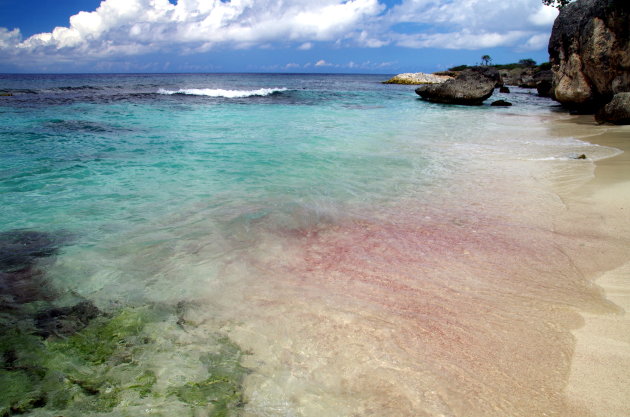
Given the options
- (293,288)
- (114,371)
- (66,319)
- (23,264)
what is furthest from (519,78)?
(114,371)

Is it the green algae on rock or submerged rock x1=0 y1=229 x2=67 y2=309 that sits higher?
submerged rock x1=0 y1=229 x2=67 y2=309

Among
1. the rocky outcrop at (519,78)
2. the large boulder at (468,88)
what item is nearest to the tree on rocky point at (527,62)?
the rocky outcrop at (519,78)

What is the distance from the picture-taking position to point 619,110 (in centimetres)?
1442

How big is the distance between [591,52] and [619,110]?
4346 millimetres

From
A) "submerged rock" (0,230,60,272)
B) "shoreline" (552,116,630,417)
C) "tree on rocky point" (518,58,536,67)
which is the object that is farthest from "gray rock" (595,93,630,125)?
"tree on rocky point" (518,58,536,67)

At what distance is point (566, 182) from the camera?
708cm

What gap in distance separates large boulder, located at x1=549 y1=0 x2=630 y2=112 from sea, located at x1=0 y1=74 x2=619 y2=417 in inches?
463

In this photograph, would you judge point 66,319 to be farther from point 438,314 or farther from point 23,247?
point 438,314

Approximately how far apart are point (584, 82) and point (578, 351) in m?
20.9

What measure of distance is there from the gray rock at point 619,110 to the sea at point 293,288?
8602mm

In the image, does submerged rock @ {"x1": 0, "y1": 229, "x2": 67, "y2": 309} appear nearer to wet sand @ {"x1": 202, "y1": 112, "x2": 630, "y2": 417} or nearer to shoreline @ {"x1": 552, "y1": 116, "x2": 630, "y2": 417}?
wet sand @ {"x1": 202, "y1": 112, "x2": 630, "y2": 417}

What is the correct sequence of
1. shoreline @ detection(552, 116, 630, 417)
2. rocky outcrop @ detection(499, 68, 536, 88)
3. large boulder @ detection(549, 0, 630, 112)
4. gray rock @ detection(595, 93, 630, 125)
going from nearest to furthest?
shoreline @ detection(552, 116, 630, 417)
gray rock @ detection(595, 93, 630, 125)
large boulder @ detection(549, 0, 630, 112)
rocky outcrop @ detection(499, 68, 536, 88)

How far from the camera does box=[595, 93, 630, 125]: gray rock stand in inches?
560

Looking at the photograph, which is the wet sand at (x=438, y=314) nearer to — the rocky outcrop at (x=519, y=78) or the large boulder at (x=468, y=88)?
the large boulder at (x=468, y=88)
